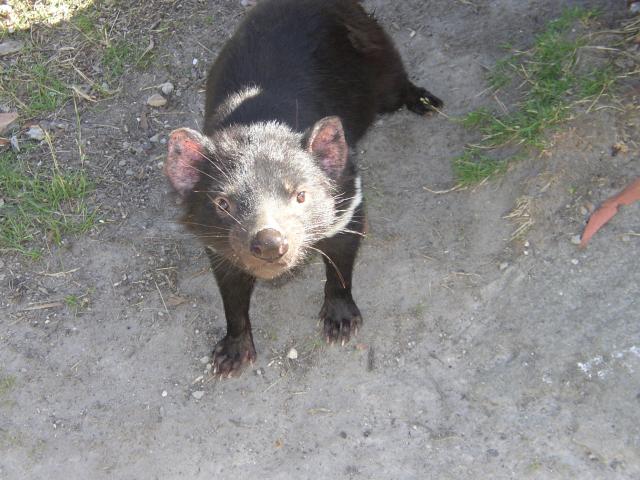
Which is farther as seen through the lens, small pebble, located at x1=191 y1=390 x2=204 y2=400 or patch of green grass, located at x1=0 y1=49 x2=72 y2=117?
patch of green grass, located at x1=0 y1=49 x2=72 y2=117

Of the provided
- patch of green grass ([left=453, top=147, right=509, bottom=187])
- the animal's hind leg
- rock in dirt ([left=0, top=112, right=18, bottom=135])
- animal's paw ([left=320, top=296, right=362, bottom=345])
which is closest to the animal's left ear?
animal's paw ([left=320, top=296, right=362, bottom=345])

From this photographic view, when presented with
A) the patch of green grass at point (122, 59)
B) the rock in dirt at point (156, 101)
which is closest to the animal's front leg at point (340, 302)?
the rock in dirt at point (156, 101)

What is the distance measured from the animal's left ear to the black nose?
20.3 inches

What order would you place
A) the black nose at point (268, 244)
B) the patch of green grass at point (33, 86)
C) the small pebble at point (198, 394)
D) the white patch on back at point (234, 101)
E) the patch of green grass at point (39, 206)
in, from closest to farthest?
the black nose at point (268, 244) < the white patch on back at point (234, 101) < the small pebble at point (198, 394) < the patch of green grass at point (39, 206) < the patch of green grass at point (33, 86)

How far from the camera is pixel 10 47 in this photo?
486 centimetres

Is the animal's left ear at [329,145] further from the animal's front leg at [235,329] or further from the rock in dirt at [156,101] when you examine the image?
the rock in dirt at [156,101]

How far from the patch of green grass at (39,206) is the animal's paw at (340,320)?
1.62m

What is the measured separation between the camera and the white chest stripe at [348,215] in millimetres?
3061

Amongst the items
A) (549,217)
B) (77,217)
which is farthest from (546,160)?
(77,217)

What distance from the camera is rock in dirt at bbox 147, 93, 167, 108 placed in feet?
14.8

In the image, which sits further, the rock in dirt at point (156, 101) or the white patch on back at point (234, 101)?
the rock in dirt at point (156, 101)

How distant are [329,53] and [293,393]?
1.76m

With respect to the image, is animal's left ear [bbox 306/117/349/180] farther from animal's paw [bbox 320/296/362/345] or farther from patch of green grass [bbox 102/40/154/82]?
patch of green grass [bbox 102/40/154/82]

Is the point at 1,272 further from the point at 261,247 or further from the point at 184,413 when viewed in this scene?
the point at 261,247
